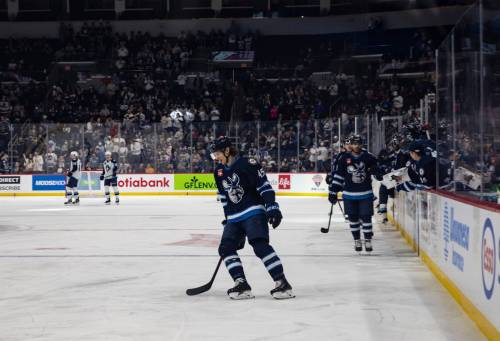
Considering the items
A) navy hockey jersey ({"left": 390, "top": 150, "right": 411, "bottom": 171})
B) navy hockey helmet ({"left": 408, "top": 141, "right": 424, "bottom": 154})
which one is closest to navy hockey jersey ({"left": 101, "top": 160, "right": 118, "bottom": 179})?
navy hockey jersey ({"left": 390, "top": 150, "right": 411, "bottom": 171})

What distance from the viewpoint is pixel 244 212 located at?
6.66 meters

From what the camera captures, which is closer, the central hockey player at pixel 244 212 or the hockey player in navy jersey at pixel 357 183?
the central hockey player at pixel 244 212

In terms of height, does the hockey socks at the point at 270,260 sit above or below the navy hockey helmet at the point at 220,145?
below

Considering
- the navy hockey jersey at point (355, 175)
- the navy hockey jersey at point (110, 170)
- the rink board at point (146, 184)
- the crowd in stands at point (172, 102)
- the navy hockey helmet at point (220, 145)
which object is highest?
the crowd in stands at point (172, 102)

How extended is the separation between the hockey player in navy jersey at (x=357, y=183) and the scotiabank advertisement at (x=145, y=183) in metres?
16.7

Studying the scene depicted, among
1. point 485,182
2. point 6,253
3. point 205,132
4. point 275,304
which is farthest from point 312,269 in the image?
point 205,132

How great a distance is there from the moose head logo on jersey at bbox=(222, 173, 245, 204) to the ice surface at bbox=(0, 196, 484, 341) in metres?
0.86

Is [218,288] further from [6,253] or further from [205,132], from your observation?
[205,132]

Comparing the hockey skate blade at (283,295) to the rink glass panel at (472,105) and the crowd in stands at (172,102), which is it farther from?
the crowd in stands at (172,102)

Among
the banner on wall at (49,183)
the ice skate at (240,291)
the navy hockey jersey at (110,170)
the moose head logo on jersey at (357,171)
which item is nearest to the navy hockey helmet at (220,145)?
the ice skate at (240,291)

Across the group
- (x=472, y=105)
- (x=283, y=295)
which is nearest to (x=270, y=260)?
(x=283, y=295)

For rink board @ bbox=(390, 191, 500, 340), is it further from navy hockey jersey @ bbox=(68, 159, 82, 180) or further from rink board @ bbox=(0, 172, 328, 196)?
rink board @ bbox=(0, 172, 328, 196)

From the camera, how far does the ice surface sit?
17.6 ft

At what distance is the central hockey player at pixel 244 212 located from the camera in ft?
21.7
